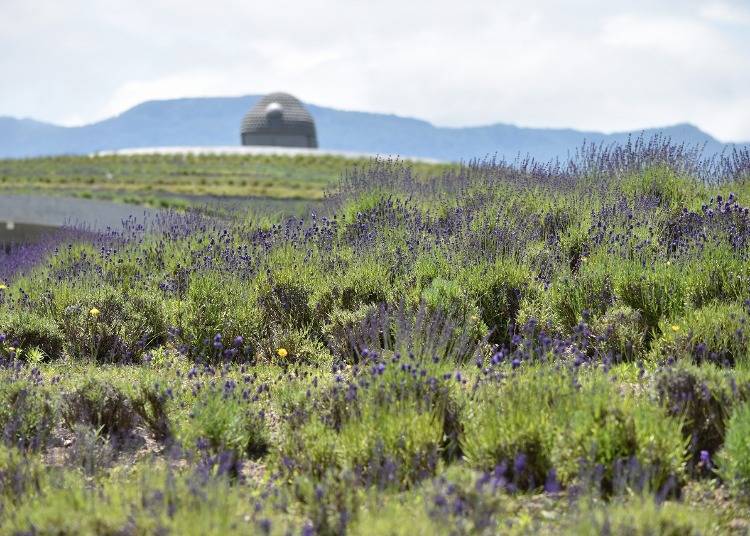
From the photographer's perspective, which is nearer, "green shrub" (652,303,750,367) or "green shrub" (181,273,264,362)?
"green shrub" (652,303,750,367)

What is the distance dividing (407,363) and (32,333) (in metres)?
4.29

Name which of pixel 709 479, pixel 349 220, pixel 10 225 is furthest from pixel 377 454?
pixel 10 225

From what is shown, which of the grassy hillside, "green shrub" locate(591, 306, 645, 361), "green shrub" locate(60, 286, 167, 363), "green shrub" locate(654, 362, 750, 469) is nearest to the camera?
"green shrub" locate(654, 362, 750, 469)

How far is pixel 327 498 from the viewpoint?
431 centimetres

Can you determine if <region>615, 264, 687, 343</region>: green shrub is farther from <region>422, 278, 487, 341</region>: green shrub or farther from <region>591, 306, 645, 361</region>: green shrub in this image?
<region>422, 278, 487, 341</region>: green shrub

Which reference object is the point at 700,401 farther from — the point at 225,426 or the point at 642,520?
the point at 225,426

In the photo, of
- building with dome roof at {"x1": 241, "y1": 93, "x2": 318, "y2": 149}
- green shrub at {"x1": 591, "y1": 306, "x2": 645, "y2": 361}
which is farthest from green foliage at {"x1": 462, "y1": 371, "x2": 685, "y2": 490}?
building with dome roof at {"x1": 241, "y1": 93, "x2": 318, "y2": 149}

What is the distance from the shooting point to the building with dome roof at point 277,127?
90.0m

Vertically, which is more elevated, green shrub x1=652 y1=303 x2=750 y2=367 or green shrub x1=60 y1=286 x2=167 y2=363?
green shrub x1=652 y1=303 x2=750 y2=367

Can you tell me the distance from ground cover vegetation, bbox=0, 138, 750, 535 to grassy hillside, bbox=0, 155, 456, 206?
16467 mm

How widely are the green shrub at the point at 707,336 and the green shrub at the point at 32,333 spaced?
534 centimetres

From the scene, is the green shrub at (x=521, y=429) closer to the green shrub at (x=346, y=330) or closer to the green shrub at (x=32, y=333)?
the green shrub at (x=346, y=330)

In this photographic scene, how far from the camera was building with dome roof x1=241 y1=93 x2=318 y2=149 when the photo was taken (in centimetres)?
9000

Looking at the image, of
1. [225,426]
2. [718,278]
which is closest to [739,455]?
[225,426]
